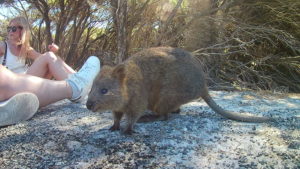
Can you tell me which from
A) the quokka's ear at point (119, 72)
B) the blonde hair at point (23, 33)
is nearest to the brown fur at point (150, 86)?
the quokka's ear at point (119, 72)

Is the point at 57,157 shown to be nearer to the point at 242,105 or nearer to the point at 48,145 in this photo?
the point at 48,145

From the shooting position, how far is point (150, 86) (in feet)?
13.0

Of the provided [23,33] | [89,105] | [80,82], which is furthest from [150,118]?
[23,33]

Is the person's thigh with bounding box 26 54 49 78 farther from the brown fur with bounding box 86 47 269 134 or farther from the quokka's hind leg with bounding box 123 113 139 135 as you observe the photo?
the quokka's hind leg with bounding box 123 113 139 135

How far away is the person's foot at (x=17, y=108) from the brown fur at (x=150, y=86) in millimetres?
901

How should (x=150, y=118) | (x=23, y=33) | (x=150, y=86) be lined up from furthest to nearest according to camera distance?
(x=23, y=33) < (x=150, y=118) < (x=150, y=86)

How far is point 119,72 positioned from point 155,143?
87 cm

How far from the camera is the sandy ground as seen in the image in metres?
2.91

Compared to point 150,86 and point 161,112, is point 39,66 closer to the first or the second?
point 150,86

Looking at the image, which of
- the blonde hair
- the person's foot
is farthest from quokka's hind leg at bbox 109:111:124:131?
the blonde hair

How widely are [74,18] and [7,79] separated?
4.49 metres

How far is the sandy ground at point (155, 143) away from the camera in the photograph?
291 centimetres

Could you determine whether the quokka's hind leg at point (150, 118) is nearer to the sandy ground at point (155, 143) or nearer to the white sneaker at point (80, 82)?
the sandy ground at point (155, 143)

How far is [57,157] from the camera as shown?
120 inches
